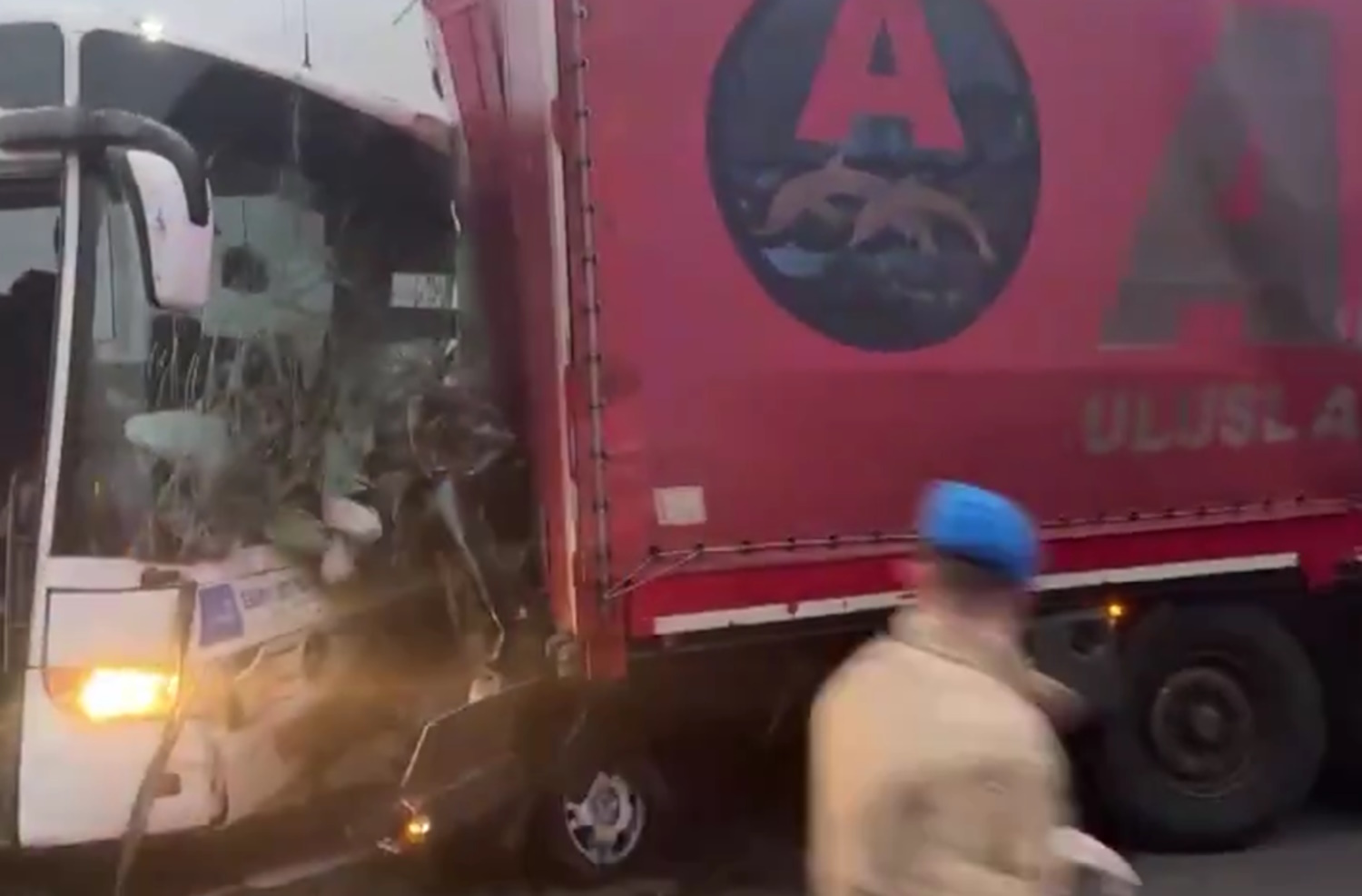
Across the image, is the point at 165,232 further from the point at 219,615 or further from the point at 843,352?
the point at 843,352

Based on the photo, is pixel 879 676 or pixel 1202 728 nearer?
pixel 879 676

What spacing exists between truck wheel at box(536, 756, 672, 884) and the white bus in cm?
68

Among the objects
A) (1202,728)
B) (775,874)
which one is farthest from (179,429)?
(1202,728)

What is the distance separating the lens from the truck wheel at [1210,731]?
7.75 meters

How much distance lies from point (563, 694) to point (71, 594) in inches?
61.4

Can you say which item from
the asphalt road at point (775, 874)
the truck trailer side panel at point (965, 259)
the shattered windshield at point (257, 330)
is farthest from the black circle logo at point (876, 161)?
the asphalt road at point (775, 874)

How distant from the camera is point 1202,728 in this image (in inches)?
311

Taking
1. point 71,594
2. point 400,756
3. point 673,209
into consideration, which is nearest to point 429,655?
point 400,756

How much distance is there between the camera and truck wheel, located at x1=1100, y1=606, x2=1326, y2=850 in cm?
775

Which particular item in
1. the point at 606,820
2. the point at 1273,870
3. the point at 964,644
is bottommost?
the point at 1273,870

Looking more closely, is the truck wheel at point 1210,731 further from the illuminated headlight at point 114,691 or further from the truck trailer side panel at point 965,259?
the illuminated headlight at point 114,691

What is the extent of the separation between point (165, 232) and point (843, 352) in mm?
2134

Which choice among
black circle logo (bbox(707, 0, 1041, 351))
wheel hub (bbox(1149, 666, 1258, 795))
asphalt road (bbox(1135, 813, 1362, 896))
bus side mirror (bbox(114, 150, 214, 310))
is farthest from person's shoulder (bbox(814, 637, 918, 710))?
wheel hub (bbox(1149, 666, 1258, 795))

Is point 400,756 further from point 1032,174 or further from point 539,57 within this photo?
point 1032,174
